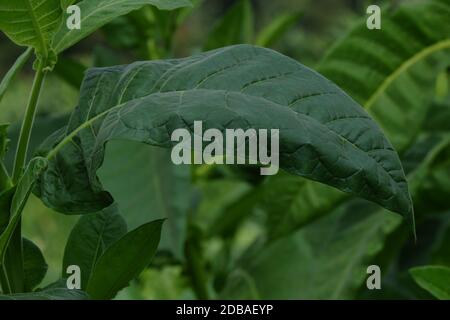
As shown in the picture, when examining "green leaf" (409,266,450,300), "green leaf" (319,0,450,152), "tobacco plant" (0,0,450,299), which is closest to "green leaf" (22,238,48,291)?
"tobacco plant" (0,0,450,299)

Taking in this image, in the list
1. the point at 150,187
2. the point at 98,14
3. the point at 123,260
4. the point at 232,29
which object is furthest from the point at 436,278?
the point at 232,29

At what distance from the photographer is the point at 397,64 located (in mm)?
1533

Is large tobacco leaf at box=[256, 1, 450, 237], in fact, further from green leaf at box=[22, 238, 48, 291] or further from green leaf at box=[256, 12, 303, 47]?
green leaf at box=[22, 238, 48, 291]

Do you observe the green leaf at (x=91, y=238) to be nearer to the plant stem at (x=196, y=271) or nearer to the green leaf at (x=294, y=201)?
the green leaf at (x=294, y=201)

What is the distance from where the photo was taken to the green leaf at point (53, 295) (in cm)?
83

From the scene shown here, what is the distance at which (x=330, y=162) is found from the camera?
75cm

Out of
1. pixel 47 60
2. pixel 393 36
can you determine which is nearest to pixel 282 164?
pixel 47 60

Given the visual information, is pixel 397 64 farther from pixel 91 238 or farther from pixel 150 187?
pixel 91 238

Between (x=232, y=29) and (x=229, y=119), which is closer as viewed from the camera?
(x=229, y=119)

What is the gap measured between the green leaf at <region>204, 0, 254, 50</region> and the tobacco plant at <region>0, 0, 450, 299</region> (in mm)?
875

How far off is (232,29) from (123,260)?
1.00 metres

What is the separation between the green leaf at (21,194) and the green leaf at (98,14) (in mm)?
119

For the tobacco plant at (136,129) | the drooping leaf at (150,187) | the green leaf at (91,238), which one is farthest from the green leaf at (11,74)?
the drooping leaf at (150,187)

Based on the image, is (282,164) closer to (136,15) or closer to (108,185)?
(108,185)
